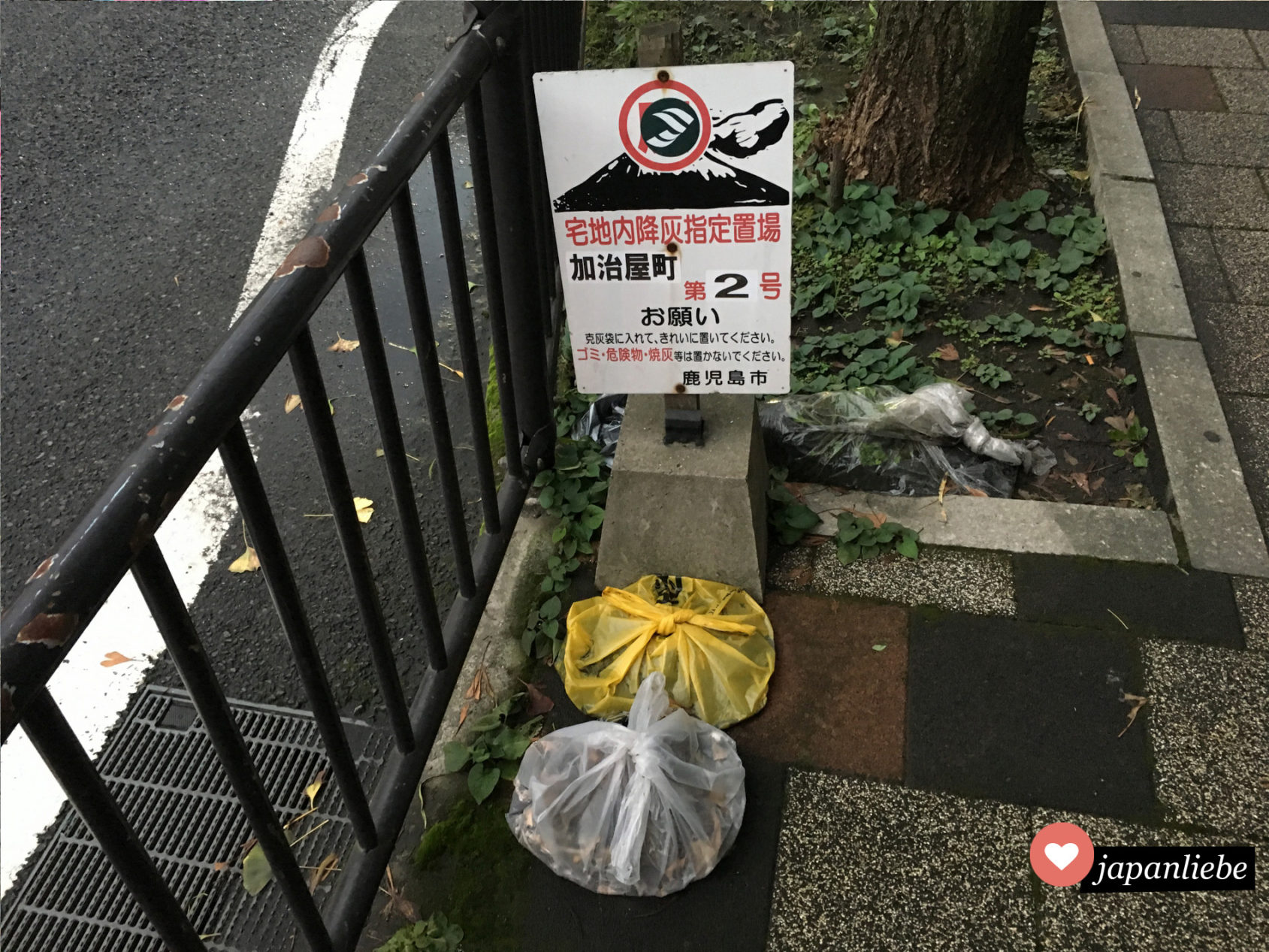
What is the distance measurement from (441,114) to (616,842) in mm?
1612

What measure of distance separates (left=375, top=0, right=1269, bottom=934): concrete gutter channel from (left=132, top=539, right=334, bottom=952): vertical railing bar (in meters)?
0.62

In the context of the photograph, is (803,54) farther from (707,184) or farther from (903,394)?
(707,184)

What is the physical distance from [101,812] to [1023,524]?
2611mm

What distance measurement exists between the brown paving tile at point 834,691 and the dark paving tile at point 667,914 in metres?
0.30

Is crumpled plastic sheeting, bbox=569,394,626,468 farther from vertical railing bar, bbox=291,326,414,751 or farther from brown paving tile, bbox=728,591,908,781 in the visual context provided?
vertical railing bar, bbox=291,326,414,751

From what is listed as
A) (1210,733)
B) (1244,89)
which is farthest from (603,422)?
(1244,89)

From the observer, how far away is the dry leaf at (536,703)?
8.61 ft

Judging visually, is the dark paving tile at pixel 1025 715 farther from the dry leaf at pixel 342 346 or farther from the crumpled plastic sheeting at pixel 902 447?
the dry leaf at pixel 342 346

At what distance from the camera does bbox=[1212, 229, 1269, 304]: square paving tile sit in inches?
150

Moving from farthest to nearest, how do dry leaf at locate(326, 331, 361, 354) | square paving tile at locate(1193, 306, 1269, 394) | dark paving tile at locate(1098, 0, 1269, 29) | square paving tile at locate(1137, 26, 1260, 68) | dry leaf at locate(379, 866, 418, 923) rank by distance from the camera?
1. dark paving tile at locate(1098, 0, 1269, 29)
2. square paving tile at locate(1137, 26, 1260, 68)
3. dry leaf at locate(326, 331, 361, 354)
4. square paving tile at locate(1193, 306, 1269, 394)
5. dry leaf at locate(379, 866, 418, 923)

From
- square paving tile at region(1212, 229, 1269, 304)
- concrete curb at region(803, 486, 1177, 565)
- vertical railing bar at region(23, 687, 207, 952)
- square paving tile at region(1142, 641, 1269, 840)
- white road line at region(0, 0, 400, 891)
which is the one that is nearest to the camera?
vertical railing bar at region(23, 687, 207, 952)

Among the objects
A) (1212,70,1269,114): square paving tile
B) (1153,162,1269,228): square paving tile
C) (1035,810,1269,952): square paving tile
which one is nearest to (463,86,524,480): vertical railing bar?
(1035,810,1269,952): square paving tile

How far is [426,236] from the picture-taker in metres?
4.59

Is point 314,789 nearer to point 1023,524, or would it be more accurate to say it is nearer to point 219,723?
point 219,723
